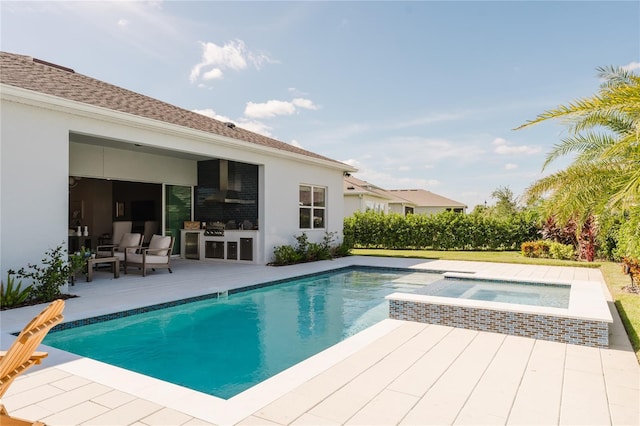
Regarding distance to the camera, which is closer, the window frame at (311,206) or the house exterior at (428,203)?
the window frame at (311,206)

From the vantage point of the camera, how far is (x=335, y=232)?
15.8 m

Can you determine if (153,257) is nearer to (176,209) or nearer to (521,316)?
(176,209)

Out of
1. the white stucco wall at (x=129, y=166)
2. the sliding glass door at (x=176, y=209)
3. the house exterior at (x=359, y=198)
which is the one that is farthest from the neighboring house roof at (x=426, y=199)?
the white stucco wall at (x=129, y=166)

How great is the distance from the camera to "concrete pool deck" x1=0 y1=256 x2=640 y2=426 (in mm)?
2850

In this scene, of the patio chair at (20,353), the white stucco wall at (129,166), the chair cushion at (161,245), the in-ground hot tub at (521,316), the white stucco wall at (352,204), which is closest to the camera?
the patio chair at (20,353)

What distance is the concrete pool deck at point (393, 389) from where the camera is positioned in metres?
2.85

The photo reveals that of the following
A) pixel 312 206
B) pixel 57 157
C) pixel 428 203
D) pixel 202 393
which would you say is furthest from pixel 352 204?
pixel 202 393

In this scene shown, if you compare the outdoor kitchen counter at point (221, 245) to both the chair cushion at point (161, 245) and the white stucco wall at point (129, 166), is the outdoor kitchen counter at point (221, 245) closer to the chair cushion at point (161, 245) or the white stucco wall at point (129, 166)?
the white stucco wall at point (129, 166)

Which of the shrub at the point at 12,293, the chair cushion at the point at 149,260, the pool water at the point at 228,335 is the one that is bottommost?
the pool water at the point at 228,335

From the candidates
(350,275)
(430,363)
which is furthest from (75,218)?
(430,363)

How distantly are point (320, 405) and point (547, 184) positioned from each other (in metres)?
6.59

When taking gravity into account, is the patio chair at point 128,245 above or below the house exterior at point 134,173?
below

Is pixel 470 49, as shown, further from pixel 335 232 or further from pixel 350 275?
pixel 350 275

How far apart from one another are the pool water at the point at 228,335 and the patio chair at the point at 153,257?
294 centimetres
